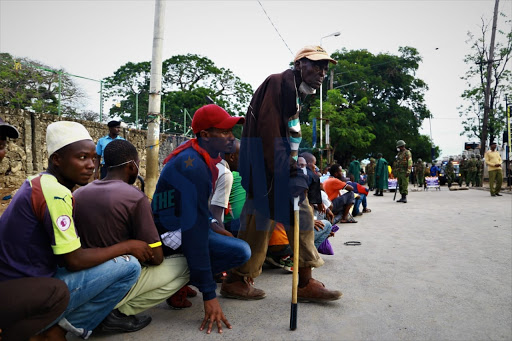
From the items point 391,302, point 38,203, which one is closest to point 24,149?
point 38,203

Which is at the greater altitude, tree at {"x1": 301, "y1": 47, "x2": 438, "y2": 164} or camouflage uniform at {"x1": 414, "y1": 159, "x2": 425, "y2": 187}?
tree at {"x1": 301, "y1": 47, "x2": 438, "y2": 164}

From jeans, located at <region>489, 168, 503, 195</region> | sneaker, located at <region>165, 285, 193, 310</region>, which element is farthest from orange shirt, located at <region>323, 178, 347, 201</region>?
jeans, located at <region>489, 168, 503, 195</region>

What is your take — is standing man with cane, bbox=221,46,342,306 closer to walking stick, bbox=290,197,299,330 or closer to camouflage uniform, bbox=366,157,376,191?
walking stick, bbox=290,197,299,330

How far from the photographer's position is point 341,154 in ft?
116

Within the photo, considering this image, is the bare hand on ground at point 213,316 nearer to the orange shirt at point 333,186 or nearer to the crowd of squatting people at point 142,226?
the crowd of squatting people at point 142,226

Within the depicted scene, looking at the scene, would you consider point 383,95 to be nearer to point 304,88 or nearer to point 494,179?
point 494,179

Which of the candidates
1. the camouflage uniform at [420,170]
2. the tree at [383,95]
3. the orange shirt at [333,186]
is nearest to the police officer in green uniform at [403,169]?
the orange shirt at [333,186]

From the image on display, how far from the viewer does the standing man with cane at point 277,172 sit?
9.11 feet

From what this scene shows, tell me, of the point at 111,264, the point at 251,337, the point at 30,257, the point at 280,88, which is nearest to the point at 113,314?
the point at 111,264

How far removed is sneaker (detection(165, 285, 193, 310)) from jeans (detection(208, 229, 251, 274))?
350 mm

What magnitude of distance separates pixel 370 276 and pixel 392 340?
1534mm

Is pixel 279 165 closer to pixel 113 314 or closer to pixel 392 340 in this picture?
pixel 392 340

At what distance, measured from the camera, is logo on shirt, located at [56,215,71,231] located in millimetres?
1919

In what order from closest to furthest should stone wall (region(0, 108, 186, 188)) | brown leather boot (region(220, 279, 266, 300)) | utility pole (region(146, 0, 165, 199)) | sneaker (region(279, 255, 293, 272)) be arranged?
brown leather boot (region(220, 279, 266, 300)) → sneaker (region(279, 255, 293, 272)) → utility pole (region(146, 0, 165, 199)) → stone wall (region(0, 108, 186, 188))
